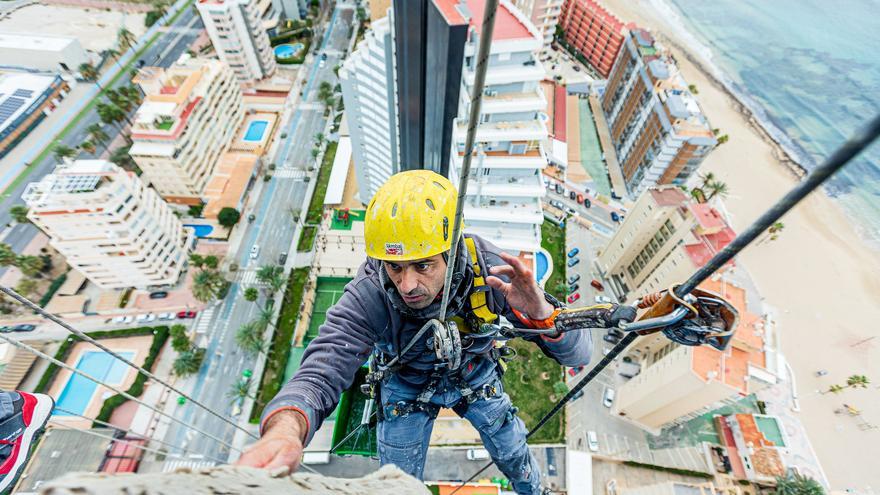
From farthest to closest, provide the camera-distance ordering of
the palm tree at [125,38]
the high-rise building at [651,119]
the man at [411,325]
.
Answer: the palm tree at [125,38] → the high-rise building at [651,119] → the man at [411,325]

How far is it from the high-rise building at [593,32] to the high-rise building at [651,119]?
3.39m

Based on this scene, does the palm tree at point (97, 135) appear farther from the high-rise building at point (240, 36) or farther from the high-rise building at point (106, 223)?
the high-rise building at point (240, 36)

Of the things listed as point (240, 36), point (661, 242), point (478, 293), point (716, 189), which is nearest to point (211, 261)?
point (240, 36)

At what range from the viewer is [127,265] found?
20.3 metres

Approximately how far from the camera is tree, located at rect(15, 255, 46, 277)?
824 inches

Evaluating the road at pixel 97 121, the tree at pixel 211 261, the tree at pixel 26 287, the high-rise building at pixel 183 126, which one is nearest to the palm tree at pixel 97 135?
the road at pixel 97 121

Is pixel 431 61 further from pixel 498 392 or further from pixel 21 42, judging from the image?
pixel 21 42

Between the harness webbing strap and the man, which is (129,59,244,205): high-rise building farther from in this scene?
the harness webbing strap

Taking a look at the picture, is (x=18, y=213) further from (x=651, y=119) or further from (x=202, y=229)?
(x=651, y=119)

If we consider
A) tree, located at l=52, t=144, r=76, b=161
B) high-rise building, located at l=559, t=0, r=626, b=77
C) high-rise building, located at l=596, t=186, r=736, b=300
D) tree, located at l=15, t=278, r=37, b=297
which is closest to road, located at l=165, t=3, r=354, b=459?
tree, located at l=15, t=278, r=37, b=297

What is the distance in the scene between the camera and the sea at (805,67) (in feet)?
118

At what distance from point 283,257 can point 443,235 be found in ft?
73.5

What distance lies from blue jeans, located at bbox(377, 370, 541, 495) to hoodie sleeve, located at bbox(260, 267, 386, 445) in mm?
1420

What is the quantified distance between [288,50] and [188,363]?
31.7 metres
